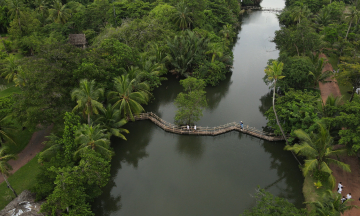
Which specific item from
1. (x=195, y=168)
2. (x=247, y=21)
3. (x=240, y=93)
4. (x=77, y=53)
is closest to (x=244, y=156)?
(x=195, y=168)

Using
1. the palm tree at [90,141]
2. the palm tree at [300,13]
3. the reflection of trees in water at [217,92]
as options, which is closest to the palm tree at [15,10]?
the palm tree at [90,141]

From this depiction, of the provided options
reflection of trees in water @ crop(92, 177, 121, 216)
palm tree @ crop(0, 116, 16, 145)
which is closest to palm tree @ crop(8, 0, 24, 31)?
palm tree @ crop(0, 116, 16, 145)

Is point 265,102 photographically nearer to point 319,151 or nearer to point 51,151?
point 319,151

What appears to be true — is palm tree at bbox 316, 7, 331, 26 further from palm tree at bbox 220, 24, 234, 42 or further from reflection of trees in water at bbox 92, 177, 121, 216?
reflection of trees in water at bbox 92, 177, 121, 216

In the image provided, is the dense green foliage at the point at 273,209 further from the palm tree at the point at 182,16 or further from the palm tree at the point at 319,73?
the palm tree at the point at 182,16

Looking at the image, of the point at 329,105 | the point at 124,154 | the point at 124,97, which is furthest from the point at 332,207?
the point at 124,97

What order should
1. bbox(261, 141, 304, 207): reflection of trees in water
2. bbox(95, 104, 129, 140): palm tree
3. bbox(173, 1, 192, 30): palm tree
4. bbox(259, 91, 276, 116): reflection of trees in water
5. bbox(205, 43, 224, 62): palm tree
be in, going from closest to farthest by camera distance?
bbox(261, 141, 304, 207): reflection of trees in water, bbox(95, 104, 129, 140): palm tree, bbox(259, 91, 276, 116): reflection of trees in water, bbox(205, 43, 224, 62): palm tree, bbox(173, 1, 192, 30): palm tree
